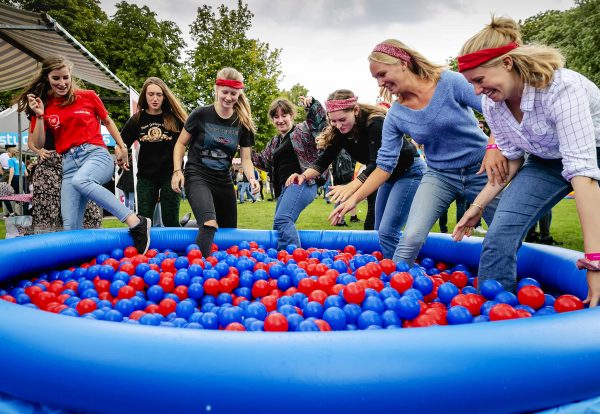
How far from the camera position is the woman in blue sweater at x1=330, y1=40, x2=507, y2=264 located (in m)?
2.84

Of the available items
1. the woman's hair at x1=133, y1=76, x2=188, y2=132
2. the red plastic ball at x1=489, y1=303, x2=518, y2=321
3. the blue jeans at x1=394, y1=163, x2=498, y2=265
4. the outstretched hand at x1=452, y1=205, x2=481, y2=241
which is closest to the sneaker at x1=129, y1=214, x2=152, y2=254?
the woman's hair at x1=133, y1=76, x2=188, y2=132

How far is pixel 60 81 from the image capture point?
3840 mm

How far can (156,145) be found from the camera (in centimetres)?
462

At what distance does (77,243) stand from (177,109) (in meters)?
1.63

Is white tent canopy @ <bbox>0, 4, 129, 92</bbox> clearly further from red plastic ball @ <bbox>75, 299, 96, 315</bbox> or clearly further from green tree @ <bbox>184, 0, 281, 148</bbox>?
green tree @ <bbox>184, 0, 281, 148</bbox>

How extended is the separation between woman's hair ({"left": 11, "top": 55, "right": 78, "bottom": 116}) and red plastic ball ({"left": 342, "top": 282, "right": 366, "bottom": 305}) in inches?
115

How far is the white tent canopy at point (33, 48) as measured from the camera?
498cm

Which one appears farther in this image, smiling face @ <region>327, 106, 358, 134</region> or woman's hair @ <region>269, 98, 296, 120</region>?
woman's hair @ <region>269, 98, 296, 120</region>

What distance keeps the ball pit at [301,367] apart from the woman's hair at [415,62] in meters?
1.75

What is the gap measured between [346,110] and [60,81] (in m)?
2.36

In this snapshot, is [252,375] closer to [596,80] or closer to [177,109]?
[177,109]

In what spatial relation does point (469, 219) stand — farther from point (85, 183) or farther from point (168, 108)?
point (168, 108)

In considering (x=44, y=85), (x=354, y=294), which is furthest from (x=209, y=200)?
(x=354, y=294)

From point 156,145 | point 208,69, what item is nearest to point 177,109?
point 156,145
